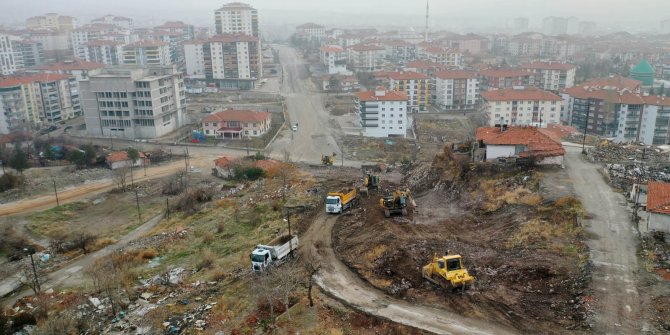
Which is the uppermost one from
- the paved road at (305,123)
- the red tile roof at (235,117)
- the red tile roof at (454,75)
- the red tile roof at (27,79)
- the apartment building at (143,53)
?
the apartment building at (143,53)

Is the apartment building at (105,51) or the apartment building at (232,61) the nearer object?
the apartment building at (232,61)

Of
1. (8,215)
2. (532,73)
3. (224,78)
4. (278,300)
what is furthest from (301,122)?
(278,300)

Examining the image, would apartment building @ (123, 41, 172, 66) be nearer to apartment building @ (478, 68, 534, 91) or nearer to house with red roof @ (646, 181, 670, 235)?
apartment building @ (478, 68, 534, 91)

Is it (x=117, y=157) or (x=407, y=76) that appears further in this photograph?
(x=407, y=76)

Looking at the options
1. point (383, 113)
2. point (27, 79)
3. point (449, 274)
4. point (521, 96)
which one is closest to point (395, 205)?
point (449, 274)

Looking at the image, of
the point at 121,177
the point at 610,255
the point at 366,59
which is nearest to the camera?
the point at 610,255

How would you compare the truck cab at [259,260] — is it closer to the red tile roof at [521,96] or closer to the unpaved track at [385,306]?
the unpaved track at [385,306]

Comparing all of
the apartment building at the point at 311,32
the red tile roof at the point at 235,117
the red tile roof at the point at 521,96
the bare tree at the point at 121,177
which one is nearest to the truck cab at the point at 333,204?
the bare tree at the point at 121,177

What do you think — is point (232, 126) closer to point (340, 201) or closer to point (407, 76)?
point (407, 76)
